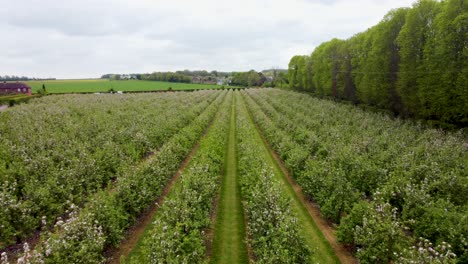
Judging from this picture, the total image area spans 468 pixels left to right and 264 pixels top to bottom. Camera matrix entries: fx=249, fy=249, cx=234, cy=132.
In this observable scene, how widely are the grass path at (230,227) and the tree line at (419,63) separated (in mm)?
21857

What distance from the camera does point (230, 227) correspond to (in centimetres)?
1247

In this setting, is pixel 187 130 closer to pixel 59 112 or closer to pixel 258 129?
pixel 258 129

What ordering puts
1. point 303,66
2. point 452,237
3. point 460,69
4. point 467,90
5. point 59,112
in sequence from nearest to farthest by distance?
1. point 452,237
2. point 467,90
3. point 460,69
4. point 59,112
5. point 303,66

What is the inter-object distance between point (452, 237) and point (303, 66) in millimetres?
79040

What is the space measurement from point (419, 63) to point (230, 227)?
2900cm

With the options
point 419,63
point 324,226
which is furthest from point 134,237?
point 419,63

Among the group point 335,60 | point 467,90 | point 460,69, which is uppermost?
point 335,60

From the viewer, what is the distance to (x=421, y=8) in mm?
28125

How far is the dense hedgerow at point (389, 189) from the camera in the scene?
28.5 feet

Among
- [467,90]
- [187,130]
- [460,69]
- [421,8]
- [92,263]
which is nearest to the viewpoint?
[92,263]

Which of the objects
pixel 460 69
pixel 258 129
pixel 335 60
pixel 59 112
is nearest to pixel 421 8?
pixel 460 69

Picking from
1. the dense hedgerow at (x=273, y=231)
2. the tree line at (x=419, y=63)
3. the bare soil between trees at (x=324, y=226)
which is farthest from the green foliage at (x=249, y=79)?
the dense hedgerow at (x=273, y=231)

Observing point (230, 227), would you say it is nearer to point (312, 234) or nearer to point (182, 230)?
point (182, 230)

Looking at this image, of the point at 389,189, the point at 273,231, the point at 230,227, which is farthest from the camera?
the point at 230,227
